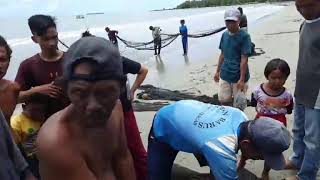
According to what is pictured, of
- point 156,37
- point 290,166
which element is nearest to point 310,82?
point 290,166

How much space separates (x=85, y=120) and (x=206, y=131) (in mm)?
1241

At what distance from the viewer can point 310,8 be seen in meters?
3.17

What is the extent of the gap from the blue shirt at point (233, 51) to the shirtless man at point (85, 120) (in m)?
3.70

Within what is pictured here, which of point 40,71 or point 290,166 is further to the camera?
point 290,166

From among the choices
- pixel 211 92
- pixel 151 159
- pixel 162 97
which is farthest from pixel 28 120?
pixel 211 92

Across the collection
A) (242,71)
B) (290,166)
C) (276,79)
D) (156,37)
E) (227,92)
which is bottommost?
(156,37)

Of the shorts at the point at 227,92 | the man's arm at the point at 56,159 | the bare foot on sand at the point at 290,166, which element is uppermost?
the man's arm at the point at 56,159

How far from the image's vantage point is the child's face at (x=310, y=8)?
316cm

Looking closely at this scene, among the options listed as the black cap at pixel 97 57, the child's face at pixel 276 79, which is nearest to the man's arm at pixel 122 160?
the black cap at pixel 97 57

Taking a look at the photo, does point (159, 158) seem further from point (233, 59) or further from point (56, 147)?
point (233, 59)

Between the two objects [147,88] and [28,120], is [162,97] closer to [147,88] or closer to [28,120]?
[147,88]

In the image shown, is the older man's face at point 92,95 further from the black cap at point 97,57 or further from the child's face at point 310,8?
the child's face at point 310,8

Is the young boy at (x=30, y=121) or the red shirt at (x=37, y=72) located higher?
the red shirt at (x=37, y=72)

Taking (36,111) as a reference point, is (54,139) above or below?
above
